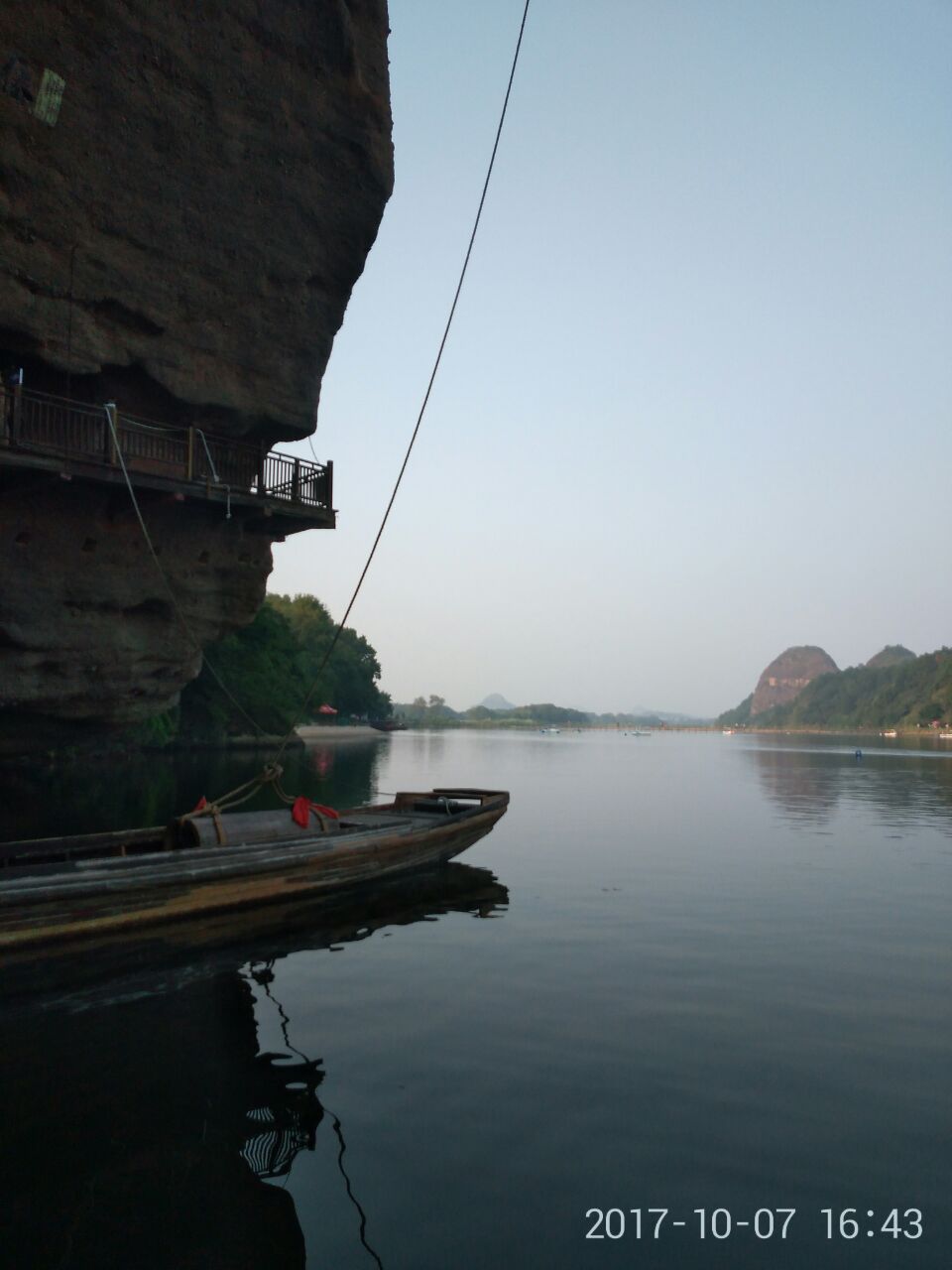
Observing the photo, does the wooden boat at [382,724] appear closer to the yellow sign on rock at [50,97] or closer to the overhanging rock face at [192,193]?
the overhanging rock face at [192,193]

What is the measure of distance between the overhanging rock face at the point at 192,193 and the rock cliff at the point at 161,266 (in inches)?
1.6

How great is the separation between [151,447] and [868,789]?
3128 cm

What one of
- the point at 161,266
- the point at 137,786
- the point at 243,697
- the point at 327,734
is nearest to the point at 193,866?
the point at 161,266

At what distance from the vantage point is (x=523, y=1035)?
779cm

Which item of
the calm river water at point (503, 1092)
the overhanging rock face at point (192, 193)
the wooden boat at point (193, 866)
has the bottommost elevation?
the calm river water at point (503, 1092)

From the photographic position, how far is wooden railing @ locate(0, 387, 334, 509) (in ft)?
54.1

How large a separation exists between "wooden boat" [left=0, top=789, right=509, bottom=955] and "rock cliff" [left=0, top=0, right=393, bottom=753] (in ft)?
26.9

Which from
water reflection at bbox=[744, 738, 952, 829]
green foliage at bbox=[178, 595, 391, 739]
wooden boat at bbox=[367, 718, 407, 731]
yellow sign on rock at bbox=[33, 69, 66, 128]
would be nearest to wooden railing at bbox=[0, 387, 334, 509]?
yellow sign on rock at bbox=[33, 69, 66, 128]

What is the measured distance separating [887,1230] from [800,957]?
5.99 meters

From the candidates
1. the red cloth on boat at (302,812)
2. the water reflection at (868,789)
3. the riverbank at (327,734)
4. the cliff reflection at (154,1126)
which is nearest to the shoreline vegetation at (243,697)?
the riverbank at (327,734)

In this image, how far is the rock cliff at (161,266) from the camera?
16.3 meters

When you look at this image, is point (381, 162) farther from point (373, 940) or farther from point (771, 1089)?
point (771, 1089)

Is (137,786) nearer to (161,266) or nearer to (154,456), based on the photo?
(154,456)

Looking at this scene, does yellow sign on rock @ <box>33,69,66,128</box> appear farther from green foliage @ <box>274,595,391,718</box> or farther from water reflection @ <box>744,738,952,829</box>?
green foliage @ <box>274,595,391,718</box>
